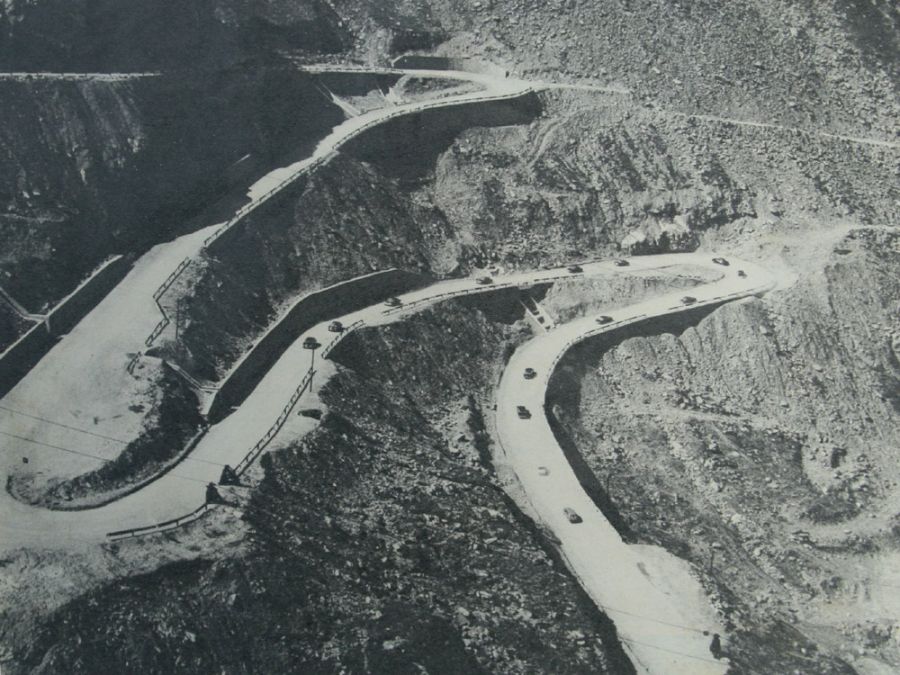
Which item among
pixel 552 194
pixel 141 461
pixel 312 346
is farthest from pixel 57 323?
pixel 552 194

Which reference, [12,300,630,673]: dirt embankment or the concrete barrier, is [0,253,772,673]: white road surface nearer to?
the concrete barrier

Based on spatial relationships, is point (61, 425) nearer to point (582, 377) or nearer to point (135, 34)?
point (135, 34)

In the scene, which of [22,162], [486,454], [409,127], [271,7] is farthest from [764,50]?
[22,162]

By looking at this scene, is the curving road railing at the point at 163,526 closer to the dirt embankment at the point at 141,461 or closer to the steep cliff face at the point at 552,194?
the dirt embankment at the point at 141,461

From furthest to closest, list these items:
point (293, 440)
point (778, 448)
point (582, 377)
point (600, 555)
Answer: point (582, 377) < point (778, 448) < point (600, 555) < point (293, 440)

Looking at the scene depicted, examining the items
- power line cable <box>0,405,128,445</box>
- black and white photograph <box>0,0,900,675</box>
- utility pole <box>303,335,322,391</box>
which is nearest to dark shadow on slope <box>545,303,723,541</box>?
black and white photograph <box>0,0,900,675</box>

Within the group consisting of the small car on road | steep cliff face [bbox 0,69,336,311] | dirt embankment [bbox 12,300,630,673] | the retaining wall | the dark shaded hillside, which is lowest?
dirt embankment [bbox 12,300,630,673]
